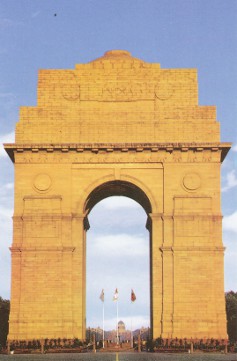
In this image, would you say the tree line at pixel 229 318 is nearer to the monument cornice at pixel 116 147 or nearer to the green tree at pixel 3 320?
the green tree at pixel 3 320

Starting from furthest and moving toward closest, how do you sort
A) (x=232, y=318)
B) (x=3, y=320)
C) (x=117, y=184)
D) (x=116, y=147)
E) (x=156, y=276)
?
(x=232, y=318) < (x=3, y=320) < (x=117, y=184) < (x=116, y=147) < (x=156, y=276)

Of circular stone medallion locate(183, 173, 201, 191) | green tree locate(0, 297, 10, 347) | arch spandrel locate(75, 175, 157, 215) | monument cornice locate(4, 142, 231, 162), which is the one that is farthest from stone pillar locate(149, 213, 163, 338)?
green tree locate(0, 297, 10, 347)

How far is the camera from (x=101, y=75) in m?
46.4

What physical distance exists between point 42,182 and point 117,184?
4753 millimetres

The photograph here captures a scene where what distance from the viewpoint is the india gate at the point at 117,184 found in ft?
141

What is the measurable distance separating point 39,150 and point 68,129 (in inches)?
85.1

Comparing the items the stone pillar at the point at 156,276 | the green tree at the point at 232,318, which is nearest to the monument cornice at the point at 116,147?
the stone pillar at the point at 156,276

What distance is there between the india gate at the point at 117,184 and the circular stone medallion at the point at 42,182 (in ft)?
0.19

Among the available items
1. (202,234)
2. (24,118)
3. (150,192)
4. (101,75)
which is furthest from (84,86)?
(202,234)

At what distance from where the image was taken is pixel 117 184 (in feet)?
153

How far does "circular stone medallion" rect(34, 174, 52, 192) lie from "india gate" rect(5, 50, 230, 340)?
0.19ft

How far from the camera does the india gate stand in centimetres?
4303

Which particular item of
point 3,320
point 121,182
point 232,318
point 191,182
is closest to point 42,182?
point 121,182

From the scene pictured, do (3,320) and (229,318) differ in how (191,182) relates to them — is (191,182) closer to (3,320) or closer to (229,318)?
(3,320)
